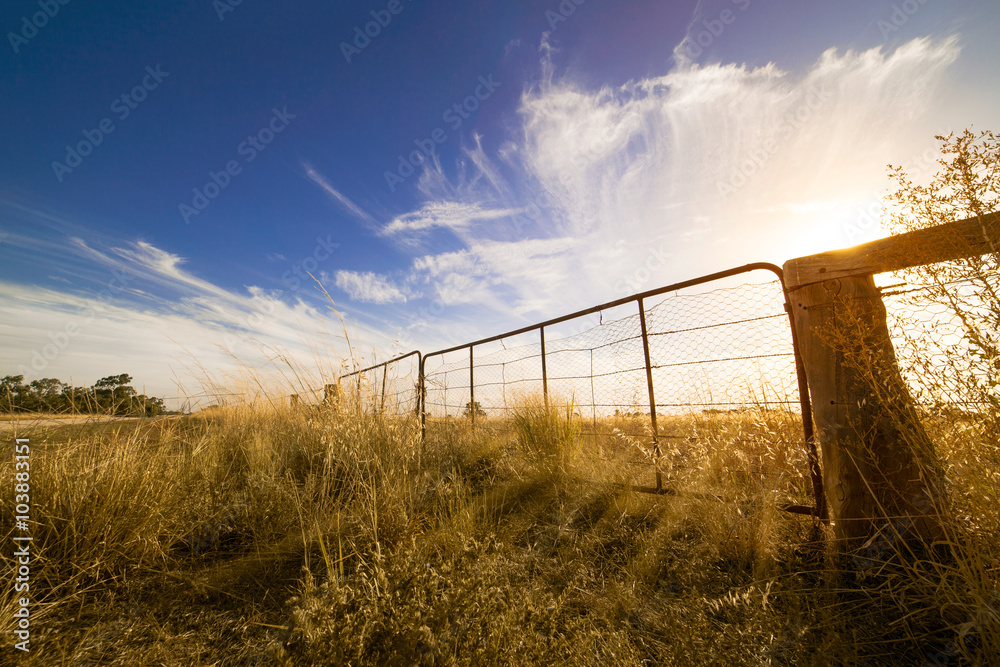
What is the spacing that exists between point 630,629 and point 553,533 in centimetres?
94

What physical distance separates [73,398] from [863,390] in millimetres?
4830

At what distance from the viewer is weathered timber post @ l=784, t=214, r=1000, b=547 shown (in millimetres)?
1703

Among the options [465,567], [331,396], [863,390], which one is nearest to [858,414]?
[863,390]

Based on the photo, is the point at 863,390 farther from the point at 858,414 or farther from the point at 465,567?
the point at 465,567

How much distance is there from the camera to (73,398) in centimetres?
252

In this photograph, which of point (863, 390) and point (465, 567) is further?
point (863, 390)

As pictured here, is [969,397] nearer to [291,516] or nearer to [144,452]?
[291,516]

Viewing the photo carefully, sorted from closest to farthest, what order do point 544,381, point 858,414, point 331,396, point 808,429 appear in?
point 858,414 < point 808,429 < point 331,396 < point 544,381

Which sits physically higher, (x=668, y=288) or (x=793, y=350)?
(x=668, y=288)

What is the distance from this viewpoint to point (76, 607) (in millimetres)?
1742

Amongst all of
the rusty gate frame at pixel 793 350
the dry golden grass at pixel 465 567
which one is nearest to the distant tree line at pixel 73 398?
the dry golden grass at pixel 465 567

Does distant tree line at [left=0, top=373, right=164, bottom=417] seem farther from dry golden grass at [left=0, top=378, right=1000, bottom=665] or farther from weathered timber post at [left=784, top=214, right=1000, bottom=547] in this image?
weathered timber post at [left=784, top=214, right=1000, bottom=547]

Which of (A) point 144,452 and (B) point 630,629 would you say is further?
(A) point 144,452

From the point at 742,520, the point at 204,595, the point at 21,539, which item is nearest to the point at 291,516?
the point at 204,595
